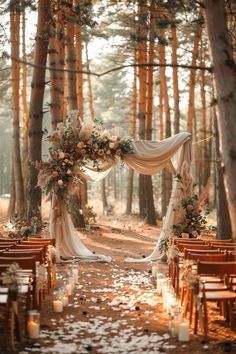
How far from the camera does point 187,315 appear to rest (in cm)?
721

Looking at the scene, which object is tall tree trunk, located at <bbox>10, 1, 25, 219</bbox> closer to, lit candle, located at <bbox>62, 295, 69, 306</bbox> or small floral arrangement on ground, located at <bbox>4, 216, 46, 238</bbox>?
small floral arrangement on ground, located at <bbox>4, 216, 46, 238</bbox>

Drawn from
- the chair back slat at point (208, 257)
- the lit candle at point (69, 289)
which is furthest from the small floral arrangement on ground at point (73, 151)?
the chair back slat at point (208, 257)

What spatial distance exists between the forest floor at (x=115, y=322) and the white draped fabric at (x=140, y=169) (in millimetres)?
931

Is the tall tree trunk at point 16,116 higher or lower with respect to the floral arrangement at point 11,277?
higher

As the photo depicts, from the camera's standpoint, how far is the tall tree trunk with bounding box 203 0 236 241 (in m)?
5.36

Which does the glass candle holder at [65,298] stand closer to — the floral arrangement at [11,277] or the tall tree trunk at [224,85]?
the floral arrangement at [11,277]

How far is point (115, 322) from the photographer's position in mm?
6844

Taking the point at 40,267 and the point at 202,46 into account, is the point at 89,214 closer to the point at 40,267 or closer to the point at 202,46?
the point at 202,46

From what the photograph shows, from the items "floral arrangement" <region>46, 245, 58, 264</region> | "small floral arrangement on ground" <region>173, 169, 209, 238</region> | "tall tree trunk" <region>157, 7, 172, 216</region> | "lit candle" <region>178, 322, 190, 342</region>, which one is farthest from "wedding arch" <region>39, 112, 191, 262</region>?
"tall tree trunk" <region>157, 7, 172, 216</region>

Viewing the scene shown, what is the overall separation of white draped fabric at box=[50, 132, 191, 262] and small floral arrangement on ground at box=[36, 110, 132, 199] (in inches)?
11.7

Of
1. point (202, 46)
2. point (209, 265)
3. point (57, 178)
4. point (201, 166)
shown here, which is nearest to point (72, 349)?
point (209, 265)

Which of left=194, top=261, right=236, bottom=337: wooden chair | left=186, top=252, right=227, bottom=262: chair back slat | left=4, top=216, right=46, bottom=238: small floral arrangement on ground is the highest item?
left=4, top=216, right=46, bottom=238: small floral arrangement on ground

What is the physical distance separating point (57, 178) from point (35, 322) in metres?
6.68

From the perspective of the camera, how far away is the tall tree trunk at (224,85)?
17.6 ft
